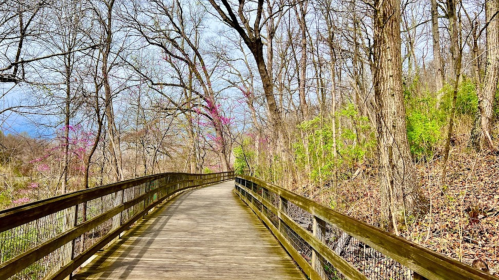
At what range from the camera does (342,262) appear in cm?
285

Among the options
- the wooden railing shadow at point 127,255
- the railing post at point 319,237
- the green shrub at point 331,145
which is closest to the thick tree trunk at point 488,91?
the green shrub at point 331,145

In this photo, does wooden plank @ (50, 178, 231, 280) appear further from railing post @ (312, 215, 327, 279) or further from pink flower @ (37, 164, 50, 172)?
pink flower @ (37, 164, 50, 172)

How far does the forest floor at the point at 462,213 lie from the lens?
5184mm

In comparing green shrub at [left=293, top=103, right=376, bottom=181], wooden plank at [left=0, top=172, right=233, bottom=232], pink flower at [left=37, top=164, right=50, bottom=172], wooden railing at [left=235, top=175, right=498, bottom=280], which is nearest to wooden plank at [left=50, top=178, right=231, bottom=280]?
wooden plank at [left=0, top=172, right=233, bottom=232]

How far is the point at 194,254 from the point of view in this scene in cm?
508

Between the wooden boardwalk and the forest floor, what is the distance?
2120mm

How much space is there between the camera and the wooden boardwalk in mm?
4176

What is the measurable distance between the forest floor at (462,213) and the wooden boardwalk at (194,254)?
2120 mm

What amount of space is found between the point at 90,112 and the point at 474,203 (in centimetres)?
1619

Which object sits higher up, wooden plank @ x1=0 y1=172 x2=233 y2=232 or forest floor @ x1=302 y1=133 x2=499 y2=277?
wooden plank @ x1=0 y1=172 x2=233 y2=232

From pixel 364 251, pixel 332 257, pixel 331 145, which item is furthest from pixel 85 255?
pixel 331 145

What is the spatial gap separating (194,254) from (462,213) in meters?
4.87

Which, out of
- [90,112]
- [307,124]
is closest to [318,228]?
[307,124]

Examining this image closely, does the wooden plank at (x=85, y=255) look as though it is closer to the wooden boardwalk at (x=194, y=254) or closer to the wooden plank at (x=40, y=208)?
the wooden boardwalk at (x=194, y=254)
